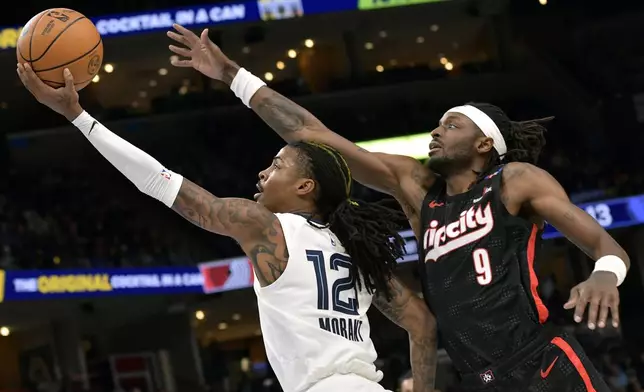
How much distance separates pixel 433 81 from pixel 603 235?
1471 cm

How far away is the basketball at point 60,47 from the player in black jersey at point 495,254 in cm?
154

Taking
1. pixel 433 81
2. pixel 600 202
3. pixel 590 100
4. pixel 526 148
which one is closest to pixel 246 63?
pixel 433 81

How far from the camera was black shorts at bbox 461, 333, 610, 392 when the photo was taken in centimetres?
332

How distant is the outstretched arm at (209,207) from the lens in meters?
3.20

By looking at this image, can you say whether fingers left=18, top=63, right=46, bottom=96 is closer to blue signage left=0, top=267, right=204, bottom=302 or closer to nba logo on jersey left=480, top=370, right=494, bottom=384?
nba logo on jersey left=480, top=370, right=494, bottom=384

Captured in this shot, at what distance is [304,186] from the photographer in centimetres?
348

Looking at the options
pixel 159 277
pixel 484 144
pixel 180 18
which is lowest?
pixel 484 144

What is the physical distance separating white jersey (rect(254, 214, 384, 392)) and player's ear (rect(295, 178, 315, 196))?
→ 184 mm

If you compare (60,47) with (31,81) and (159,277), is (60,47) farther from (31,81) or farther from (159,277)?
(159,277)

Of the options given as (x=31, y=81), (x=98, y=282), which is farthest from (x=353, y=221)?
(x=98, y=282)

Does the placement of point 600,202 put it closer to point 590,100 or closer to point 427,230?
point 590,100

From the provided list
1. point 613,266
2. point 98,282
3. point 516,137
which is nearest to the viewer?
point 613,266

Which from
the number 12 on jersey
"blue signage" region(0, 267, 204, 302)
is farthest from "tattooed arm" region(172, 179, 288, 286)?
"blue signage" region(0, 267, 204, 302)

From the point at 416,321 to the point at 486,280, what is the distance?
0.44 m
